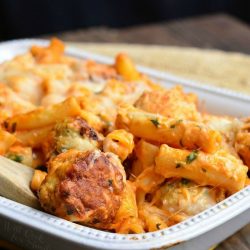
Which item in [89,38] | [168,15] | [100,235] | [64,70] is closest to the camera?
[100,235]

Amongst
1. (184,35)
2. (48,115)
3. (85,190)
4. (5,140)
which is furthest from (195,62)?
(85,190)

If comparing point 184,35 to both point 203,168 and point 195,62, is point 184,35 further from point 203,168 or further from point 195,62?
point 203,168

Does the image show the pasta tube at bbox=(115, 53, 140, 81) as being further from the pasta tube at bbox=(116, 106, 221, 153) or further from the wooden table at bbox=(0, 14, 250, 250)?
the wooden table at bbox=(0, 14, 250, 250)

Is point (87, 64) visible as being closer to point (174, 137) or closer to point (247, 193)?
point (174, 137)

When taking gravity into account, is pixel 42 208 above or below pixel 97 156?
below

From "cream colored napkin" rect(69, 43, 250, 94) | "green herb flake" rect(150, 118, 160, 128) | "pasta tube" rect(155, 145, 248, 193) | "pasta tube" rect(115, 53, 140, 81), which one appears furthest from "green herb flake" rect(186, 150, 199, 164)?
"cream colored napkin" rect(69, 43, 250, 94)

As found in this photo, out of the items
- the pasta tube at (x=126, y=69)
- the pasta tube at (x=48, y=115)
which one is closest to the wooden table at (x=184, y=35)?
the pasta tube at (x=126, y=69)

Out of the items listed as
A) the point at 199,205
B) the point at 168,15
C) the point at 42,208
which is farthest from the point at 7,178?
the point at 168,15
